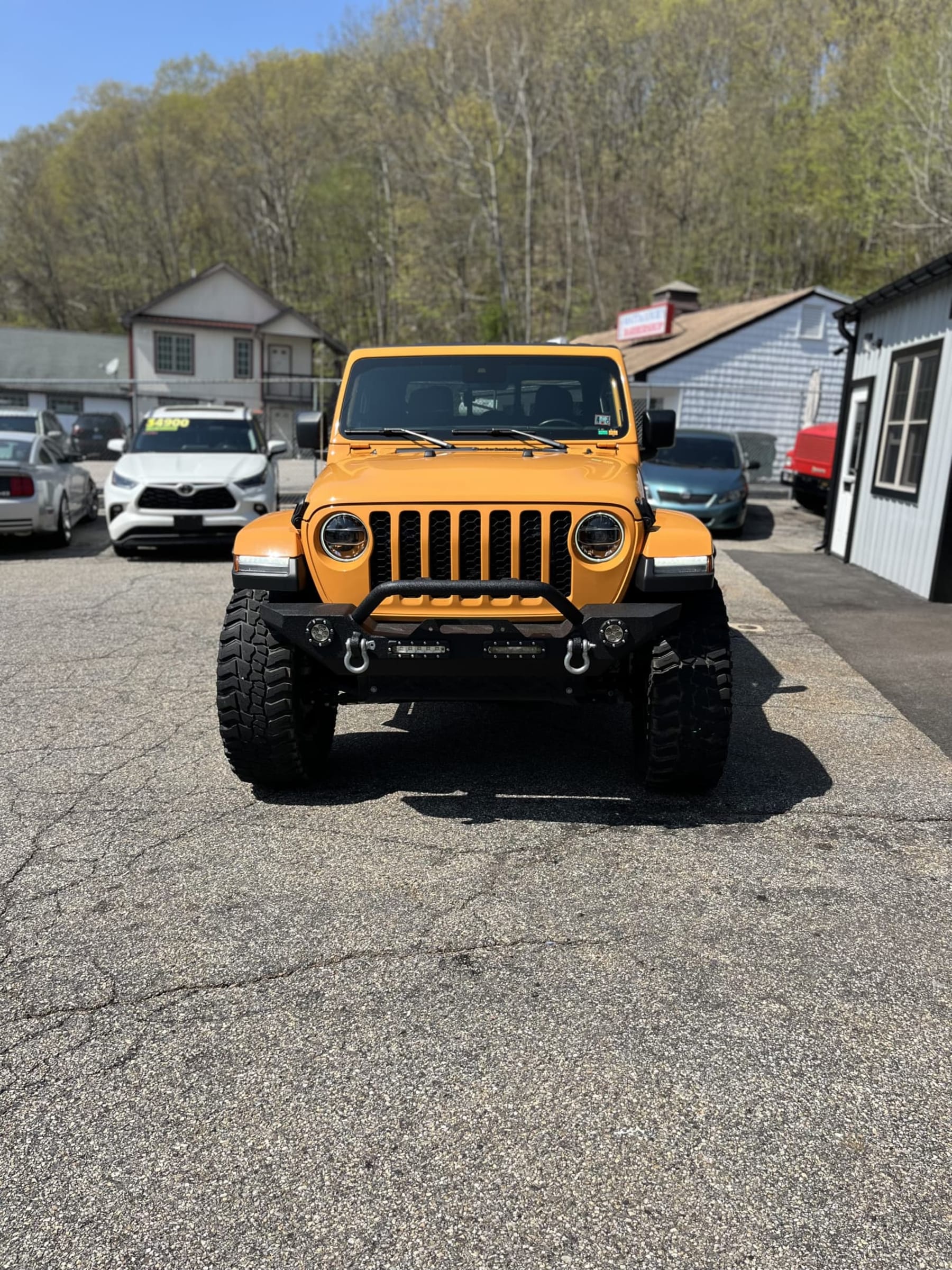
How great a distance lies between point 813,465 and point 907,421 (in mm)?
6643

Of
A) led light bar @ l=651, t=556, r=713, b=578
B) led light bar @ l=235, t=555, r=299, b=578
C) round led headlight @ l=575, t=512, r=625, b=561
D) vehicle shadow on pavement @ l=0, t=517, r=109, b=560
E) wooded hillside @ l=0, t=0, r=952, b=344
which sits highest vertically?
wooded hillside @ l=0, t=0, r=952, b=344

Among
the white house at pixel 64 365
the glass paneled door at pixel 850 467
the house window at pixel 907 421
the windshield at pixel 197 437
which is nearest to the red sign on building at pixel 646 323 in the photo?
the glass paneled door at pixel 850 467

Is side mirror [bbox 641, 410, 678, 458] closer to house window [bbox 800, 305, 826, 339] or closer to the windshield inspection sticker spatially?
the windshield inspection sticker

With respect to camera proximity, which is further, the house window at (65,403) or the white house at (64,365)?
the house window at (65,403)

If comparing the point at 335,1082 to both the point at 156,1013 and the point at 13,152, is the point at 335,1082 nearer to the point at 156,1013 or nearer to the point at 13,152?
the point at 156,1013

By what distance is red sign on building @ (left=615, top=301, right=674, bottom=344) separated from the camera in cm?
3275

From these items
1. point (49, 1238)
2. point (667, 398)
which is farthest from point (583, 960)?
point (667, 398)

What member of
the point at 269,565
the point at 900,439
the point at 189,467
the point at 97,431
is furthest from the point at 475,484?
the point at 97,431

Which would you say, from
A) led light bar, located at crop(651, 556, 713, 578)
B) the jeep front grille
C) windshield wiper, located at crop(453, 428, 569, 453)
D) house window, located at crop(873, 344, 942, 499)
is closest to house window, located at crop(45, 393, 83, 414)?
house window, located at crop(873, 344, 942, 499)

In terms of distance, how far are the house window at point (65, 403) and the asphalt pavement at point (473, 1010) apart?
47832mm

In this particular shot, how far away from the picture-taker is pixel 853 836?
13.8 feet

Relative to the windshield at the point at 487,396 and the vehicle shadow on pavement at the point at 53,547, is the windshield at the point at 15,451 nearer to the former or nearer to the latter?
the vehicle shadow on pavement at the point at 53,547

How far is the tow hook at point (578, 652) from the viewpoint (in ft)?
12.6

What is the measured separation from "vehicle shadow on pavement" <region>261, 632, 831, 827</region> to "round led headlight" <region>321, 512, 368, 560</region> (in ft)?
3.86
